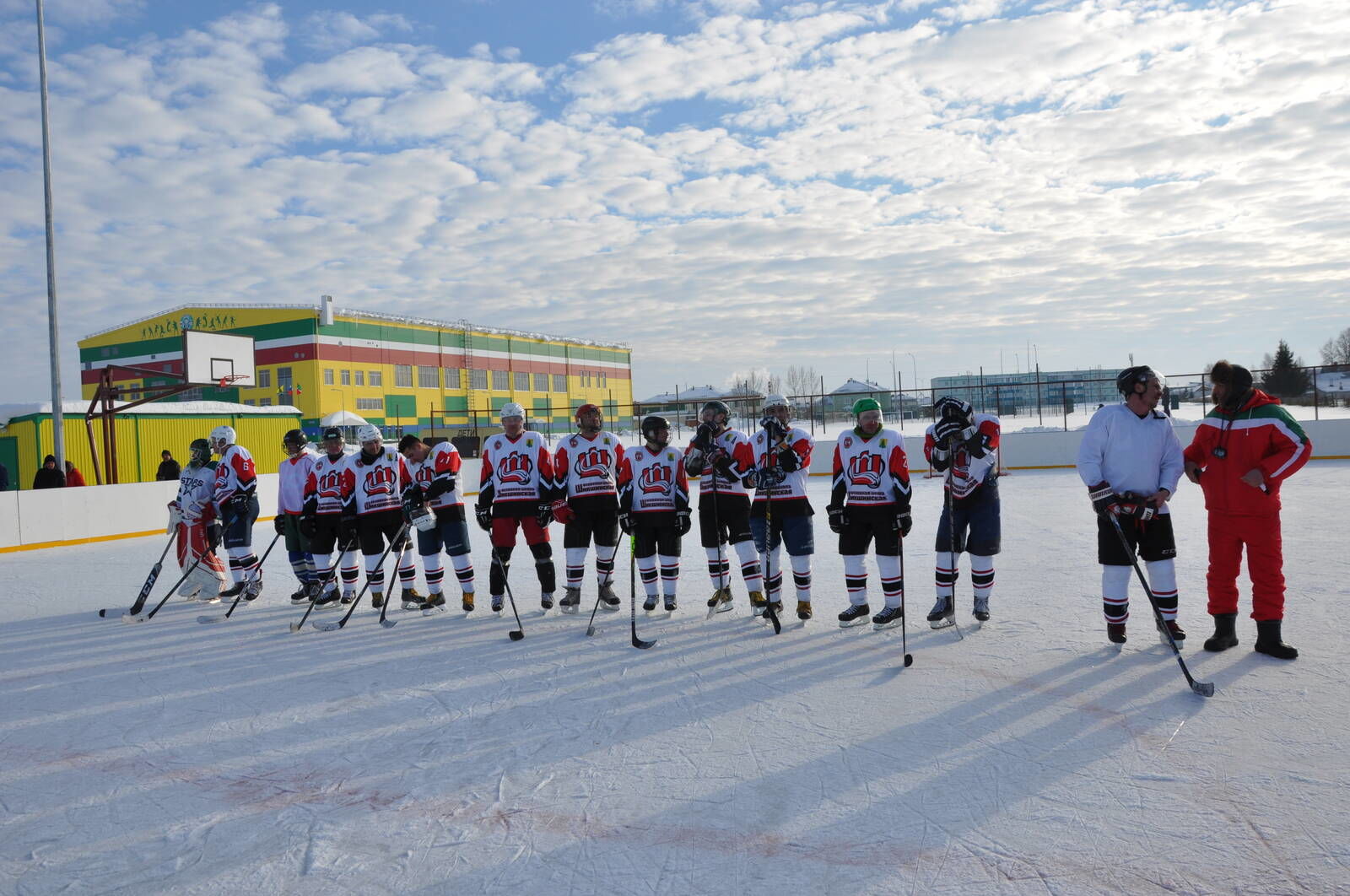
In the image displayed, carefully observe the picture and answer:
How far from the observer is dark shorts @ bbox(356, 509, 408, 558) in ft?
22.0

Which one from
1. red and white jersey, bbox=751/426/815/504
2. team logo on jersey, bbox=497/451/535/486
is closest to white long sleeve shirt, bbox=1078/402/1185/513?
red and white jersey, bbox=751/426/815/504

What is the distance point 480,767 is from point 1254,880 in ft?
8.38

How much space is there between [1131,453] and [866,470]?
1.52 m

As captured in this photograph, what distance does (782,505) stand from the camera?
5.92m

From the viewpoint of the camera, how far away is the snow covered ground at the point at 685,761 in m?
2.58

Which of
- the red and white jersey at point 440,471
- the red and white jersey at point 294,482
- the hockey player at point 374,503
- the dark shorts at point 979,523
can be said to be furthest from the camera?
the red and white jersey at point 294,482

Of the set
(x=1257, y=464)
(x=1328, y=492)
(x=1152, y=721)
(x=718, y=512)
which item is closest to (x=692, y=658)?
(x=718, y=512)

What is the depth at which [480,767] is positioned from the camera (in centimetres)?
338

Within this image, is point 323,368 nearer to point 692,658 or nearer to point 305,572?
point 305,572

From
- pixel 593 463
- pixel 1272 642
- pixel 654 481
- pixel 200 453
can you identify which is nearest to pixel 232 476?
pixel 200 453

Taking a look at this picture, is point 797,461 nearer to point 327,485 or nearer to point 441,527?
point 441,527

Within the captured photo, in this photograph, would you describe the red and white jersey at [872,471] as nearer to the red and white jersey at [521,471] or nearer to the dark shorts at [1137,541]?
the dark shorts at [1137,541]

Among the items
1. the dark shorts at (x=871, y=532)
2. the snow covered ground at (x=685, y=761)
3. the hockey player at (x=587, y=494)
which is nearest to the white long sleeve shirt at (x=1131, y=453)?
the snow covered ground at (x=685, y=761)

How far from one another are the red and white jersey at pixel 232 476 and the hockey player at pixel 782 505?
4.39 metres
